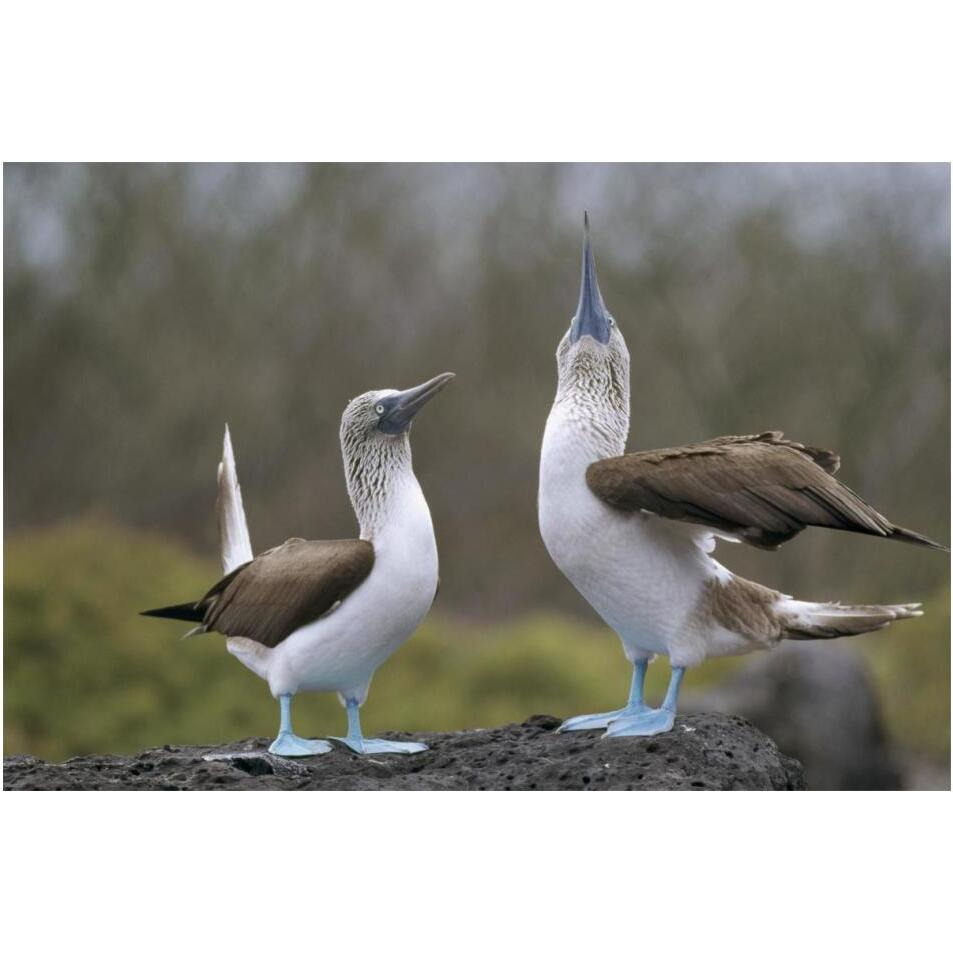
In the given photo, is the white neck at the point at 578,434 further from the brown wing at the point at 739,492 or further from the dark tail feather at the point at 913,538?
the dark tail feather at the point at 913,538

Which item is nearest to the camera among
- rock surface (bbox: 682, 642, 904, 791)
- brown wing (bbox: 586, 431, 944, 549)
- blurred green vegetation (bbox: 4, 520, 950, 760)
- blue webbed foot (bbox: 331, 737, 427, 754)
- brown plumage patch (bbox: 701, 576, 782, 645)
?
brown wing (bbox: 586, 431, 944, 549)

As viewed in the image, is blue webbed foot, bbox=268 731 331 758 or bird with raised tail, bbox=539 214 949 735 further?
blue webbed foot, bbox=268 731 331 758

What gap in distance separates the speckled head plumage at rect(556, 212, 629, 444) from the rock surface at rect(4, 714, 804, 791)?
0.94 m

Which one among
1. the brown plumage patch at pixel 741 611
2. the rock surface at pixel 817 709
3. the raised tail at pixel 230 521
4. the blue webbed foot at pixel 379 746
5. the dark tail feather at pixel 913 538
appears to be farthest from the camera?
the rock surface at pixel 817 709

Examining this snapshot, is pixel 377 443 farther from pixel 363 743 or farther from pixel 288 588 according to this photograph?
pixel 363 743

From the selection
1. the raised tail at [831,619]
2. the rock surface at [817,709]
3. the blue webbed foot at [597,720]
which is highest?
the raised tail at [831,619]

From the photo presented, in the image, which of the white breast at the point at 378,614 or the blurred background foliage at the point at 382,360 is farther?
the blurred background foliage at the point at 382,360

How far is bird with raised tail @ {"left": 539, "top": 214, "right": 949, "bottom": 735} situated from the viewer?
409 cm

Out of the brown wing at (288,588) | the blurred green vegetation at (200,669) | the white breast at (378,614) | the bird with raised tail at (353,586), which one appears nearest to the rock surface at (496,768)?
the bird with raised tail at (353,586)

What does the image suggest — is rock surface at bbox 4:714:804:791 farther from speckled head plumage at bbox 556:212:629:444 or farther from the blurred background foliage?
the blurred background foliage

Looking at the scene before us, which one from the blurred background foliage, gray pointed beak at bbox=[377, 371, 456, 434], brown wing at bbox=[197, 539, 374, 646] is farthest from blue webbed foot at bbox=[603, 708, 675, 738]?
the blurred background foliage

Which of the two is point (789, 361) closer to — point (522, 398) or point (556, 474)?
point (522, 398)

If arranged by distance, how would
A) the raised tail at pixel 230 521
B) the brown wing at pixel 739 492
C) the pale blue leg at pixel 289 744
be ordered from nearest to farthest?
1. the brown wing at pixel 739 492
2. the pale blue leg at pixel 289 744
3. the raised tail at pixel 230 521

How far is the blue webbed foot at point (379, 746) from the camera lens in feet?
14.8
